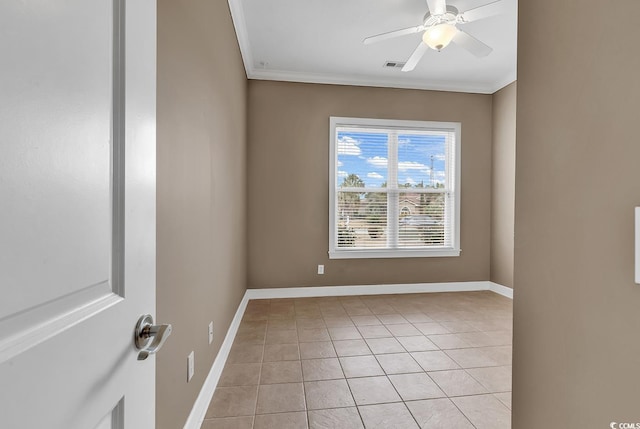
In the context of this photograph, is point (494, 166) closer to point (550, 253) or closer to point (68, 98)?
point (550, 253)

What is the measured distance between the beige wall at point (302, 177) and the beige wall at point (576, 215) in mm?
3162

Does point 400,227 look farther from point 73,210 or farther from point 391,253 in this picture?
point 73,210

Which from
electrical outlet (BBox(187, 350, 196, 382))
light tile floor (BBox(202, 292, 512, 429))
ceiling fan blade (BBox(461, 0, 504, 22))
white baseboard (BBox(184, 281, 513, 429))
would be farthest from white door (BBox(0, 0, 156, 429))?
white baseboard (BBox(184, 281, 513, 429))

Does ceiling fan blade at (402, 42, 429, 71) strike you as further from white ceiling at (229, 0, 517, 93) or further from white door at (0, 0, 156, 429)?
white door at (0, 0, 156, 429)

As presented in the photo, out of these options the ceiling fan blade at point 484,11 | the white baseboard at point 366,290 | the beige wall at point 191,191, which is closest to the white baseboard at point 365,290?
the white baseboard at point 366,290

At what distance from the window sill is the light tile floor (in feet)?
2.42

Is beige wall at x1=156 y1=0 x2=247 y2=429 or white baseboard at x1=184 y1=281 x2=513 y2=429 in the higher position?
beige wall at x1=156 y1=0 x2=247 y2=429

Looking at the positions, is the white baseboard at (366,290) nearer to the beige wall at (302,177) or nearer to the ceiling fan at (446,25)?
the beige wall at (302,177)

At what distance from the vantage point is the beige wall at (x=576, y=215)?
0.60 m

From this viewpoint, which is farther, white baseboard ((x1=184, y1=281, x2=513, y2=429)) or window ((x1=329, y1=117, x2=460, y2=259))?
window ((x1=329, y1=117, x2=460, y2=259))

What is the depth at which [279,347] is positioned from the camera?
2.52 meters

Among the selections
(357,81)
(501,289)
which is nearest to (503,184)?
(501,289)

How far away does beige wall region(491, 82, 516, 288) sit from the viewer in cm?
393

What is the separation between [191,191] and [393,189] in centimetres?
311
